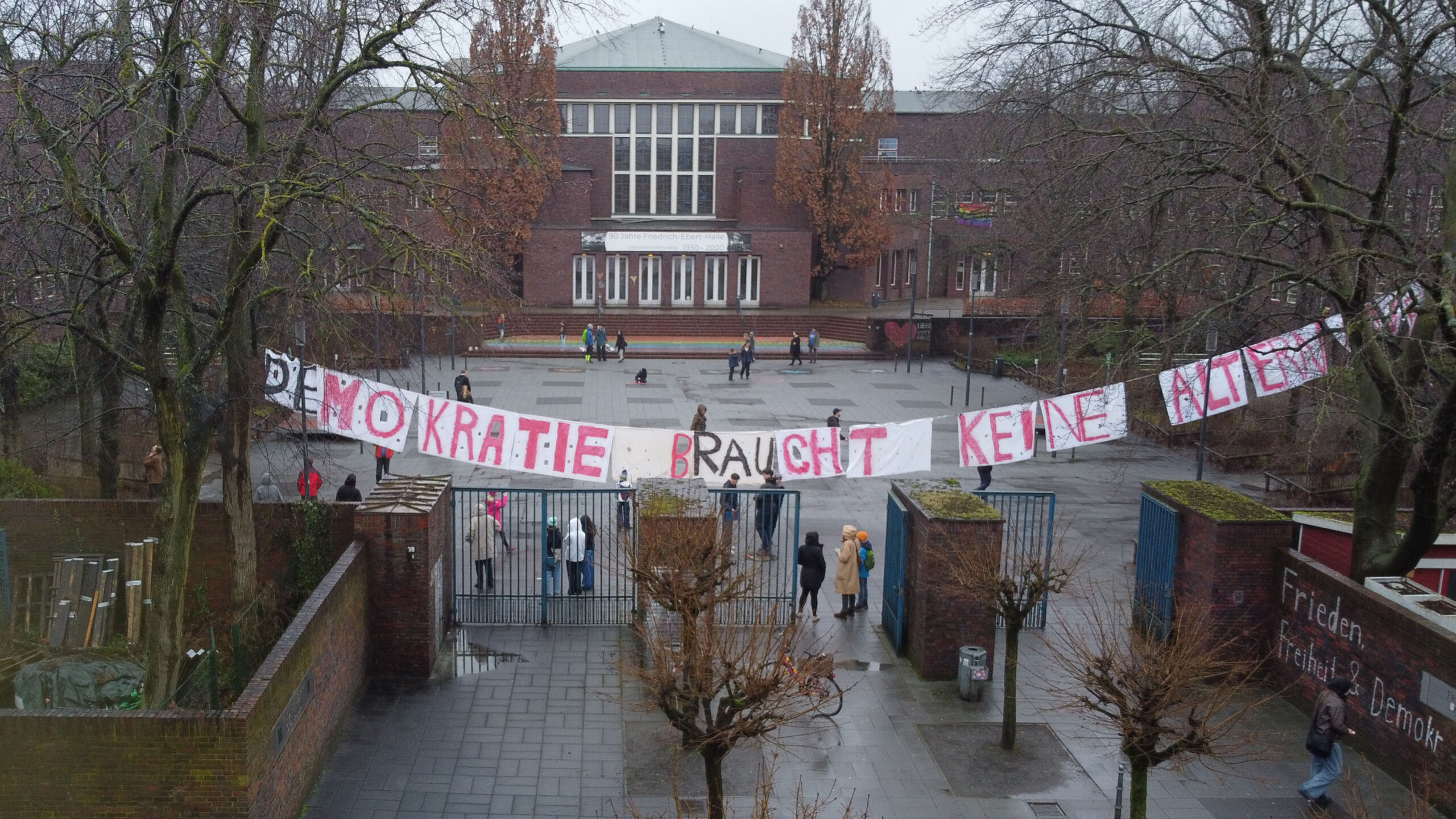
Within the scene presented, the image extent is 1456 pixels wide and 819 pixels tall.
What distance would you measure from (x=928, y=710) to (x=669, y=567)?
3.89m

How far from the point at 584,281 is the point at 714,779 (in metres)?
45.8

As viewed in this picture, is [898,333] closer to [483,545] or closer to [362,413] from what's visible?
[483,545]

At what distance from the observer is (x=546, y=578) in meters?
15.4

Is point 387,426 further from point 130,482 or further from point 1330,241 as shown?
point 1330,241

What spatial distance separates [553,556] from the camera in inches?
647

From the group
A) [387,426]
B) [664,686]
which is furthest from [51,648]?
[664,686]

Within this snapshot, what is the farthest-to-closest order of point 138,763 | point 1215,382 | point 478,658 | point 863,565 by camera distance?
point 1215,382, point 863,565, point 478,658, point 138,763

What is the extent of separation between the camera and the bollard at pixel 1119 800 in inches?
418

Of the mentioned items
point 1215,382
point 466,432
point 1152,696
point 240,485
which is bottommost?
point 1152,696

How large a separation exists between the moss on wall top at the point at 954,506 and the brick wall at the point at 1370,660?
3.55 meters

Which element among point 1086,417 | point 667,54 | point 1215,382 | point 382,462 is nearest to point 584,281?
point 667,54

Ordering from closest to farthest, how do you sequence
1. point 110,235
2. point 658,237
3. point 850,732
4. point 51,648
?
point 110,235 < point 850,732 < point 51,648 < point 658,237

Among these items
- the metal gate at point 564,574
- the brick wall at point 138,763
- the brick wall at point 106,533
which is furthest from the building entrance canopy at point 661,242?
the brick wall at point 138,763

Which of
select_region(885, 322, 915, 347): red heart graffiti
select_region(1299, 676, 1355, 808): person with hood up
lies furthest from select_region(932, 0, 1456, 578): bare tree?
select_region(885, 322, 915, 347): red heart graffiti
